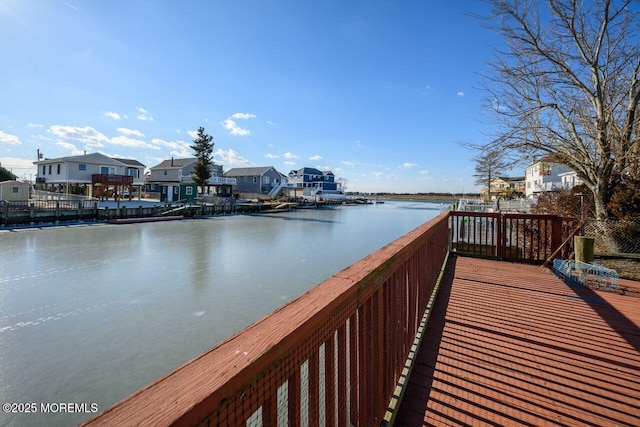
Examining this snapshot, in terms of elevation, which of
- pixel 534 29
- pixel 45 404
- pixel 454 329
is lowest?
pixel 45 404

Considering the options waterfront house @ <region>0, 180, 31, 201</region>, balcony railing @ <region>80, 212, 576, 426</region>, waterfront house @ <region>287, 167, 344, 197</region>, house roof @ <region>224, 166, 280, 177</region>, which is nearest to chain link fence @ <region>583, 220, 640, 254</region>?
balcony railing @ <region>80, 212, 576, 426</region>

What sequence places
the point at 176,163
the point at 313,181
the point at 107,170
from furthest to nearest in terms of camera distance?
the point at 313,181
the point at 176,163
the point at 107,170

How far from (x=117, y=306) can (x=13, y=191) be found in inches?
967

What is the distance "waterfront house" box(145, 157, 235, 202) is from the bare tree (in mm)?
32679

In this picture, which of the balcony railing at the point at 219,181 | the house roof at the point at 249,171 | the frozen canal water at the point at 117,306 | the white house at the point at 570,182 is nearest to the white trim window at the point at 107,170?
the balcony railing at the point at 219,181

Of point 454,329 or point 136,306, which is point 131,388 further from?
point 454,329

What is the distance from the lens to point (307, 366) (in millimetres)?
1119

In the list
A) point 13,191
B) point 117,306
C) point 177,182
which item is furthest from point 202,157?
point 117,306

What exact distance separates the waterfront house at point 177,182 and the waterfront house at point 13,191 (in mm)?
13355

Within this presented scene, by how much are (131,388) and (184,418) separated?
3.88 m

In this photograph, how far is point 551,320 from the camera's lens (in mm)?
3186

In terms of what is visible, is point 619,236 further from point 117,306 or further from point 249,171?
point 249,171

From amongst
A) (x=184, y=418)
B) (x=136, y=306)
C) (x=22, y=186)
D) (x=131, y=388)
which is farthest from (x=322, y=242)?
(x=22, y=186)

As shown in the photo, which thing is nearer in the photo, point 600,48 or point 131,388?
point 131,388
